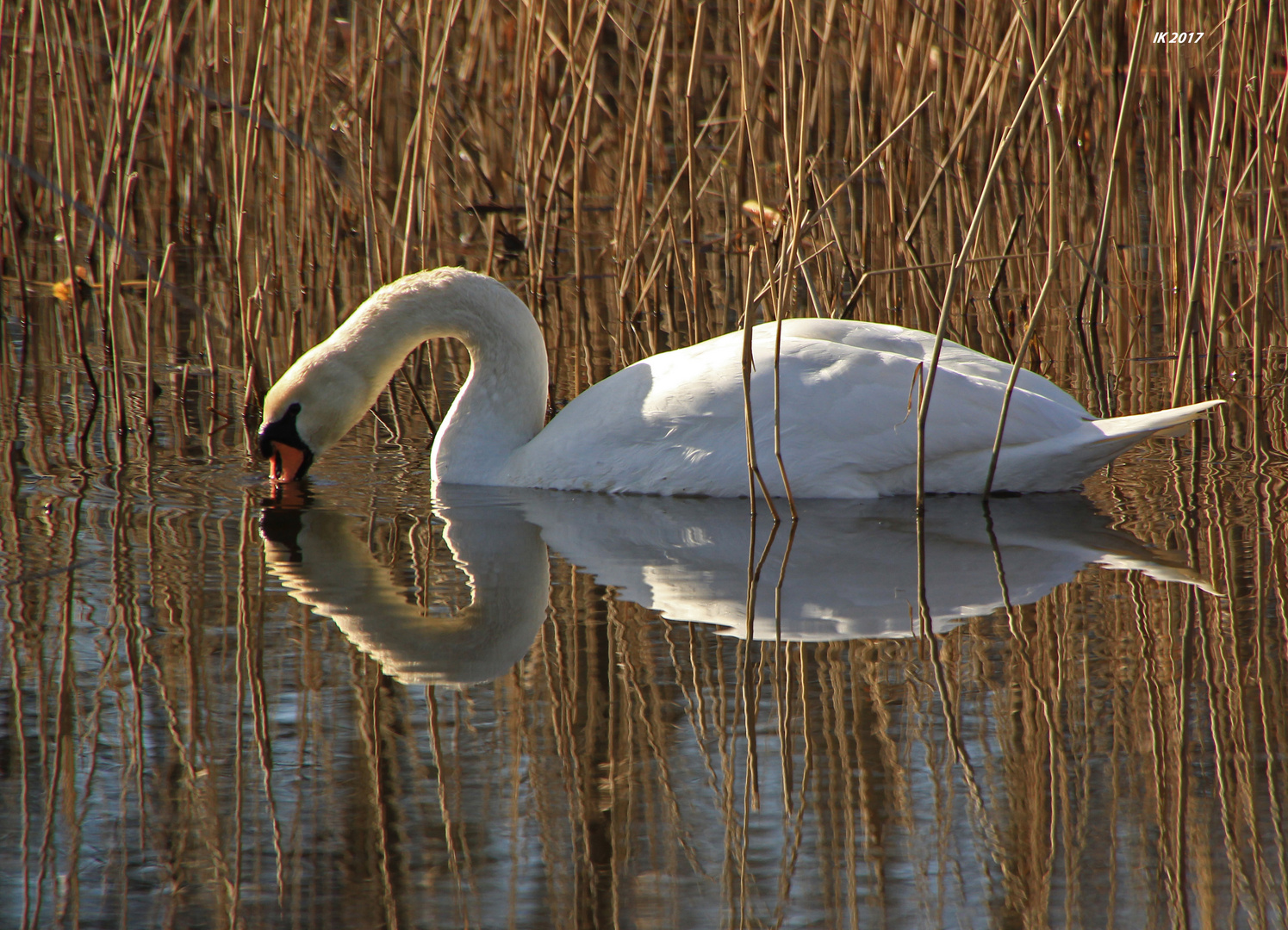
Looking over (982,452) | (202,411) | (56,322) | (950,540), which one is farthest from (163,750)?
(56,322)

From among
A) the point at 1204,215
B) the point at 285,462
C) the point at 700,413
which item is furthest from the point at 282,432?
the point at 1204,215

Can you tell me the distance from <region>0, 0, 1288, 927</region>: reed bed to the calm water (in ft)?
0.04

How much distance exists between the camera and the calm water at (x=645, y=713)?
101 inches

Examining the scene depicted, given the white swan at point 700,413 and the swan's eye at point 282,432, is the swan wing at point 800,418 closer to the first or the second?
the white swan at point 700,413

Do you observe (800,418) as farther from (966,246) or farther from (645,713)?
(645,713)

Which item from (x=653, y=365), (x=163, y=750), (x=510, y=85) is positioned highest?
(x=510, y=85)

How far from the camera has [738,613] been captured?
390 cm

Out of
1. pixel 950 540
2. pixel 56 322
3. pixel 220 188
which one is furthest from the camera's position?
pixel 220 188

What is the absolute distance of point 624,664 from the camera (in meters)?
3.54

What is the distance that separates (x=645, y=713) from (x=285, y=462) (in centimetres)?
258

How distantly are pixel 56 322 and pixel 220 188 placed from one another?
108 inches

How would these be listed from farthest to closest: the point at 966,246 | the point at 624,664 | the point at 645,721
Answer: the point at 966,246
the point at 624,664
the point at 645,721

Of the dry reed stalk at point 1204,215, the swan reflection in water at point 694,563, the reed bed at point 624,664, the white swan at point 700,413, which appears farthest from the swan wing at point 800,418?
the dry reed stalk at point 1204,215

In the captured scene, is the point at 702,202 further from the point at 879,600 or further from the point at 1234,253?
the point at 879,600
